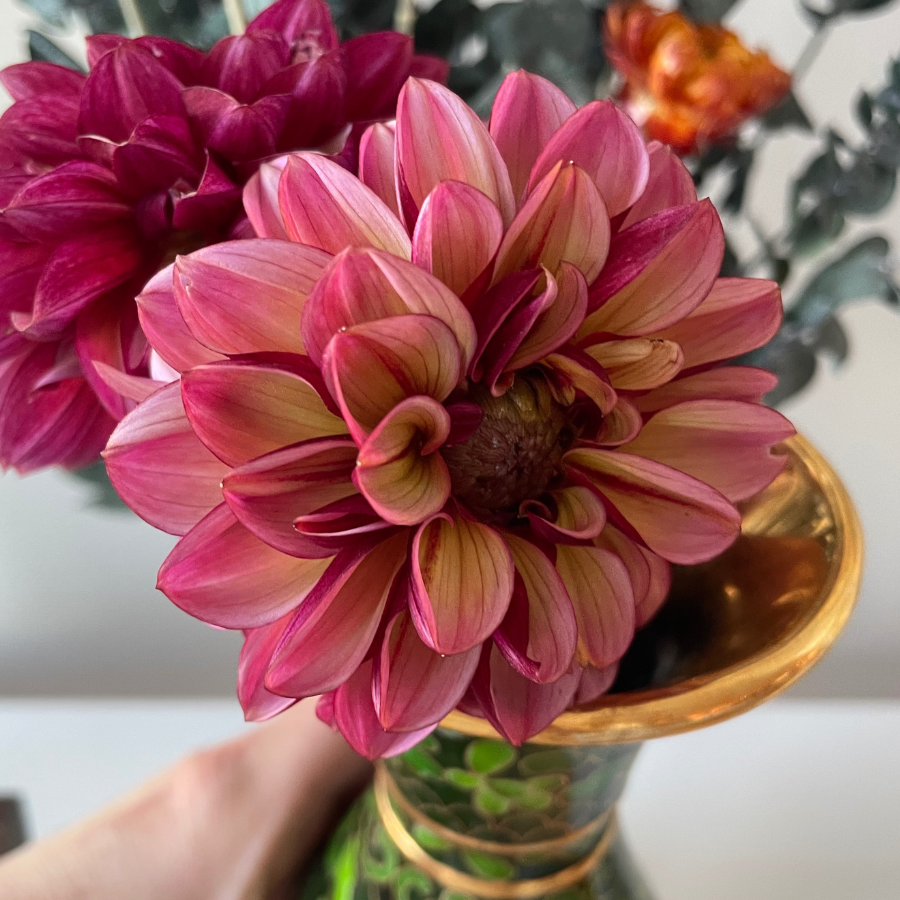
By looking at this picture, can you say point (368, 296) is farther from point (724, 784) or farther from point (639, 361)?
point (724, 784)

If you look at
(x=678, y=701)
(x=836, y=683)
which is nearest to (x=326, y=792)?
(x=678, y=701)

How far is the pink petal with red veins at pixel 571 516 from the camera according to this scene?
135 mm

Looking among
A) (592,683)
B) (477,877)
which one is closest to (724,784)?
(477,877)

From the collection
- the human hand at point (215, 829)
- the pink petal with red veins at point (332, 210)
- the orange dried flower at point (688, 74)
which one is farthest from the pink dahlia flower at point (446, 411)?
the human hand at point (215, 829)

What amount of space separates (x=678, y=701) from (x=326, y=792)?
22 cm

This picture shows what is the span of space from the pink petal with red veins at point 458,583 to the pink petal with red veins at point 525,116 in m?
0.06

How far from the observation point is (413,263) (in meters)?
0.12

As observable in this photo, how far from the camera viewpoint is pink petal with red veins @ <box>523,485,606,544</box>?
0.14m

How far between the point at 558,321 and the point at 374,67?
68mm

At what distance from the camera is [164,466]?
130mm

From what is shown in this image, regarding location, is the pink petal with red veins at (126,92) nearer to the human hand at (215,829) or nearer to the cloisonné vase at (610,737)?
the cloisonné vase at (610,737)

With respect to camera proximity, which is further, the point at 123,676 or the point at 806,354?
the point at 123,676

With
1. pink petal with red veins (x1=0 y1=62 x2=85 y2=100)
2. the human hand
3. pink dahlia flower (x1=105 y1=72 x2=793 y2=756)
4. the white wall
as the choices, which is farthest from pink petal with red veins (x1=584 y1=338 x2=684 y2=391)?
the white wall

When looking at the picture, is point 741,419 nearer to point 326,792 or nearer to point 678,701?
point 678,701
